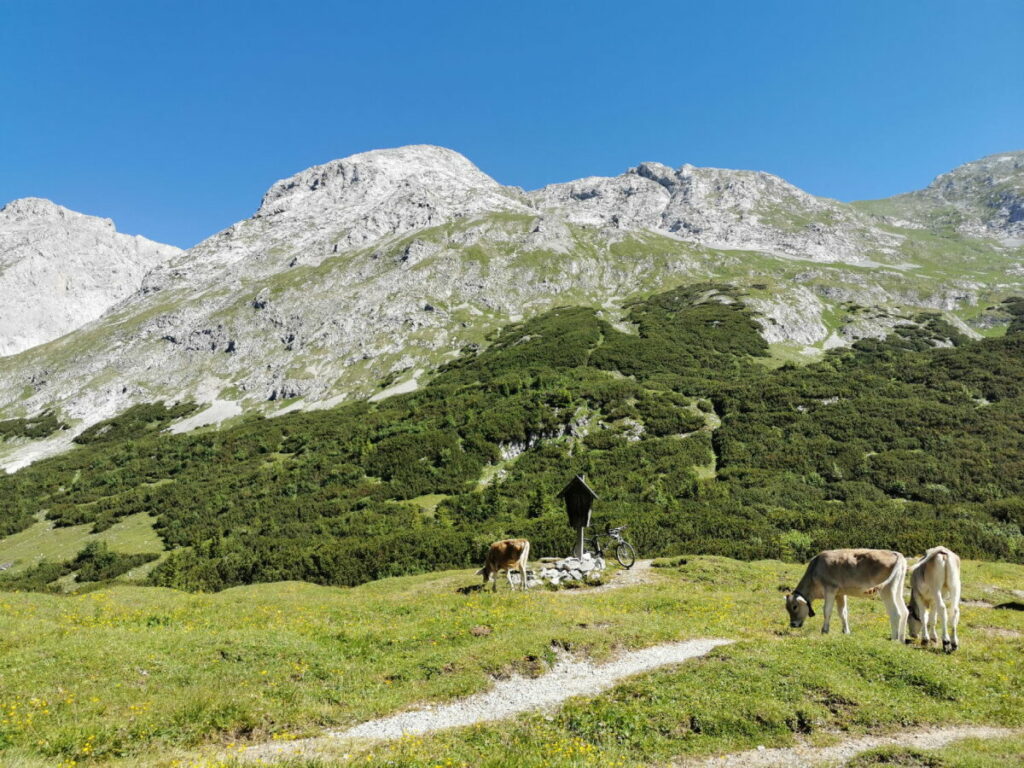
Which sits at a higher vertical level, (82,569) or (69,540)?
(69,540)

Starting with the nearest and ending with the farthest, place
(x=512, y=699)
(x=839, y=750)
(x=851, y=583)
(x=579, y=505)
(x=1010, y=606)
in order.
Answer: (x=839, y=750), (x=512, y=699), (x=851, y=583), (x=1010, y=606), (x=579, y=505)

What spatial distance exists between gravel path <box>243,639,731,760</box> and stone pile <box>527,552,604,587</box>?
11.4 meters

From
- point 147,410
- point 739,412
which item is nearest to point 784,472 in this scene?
point 739,412

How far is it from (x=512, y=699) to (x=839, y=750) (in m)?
6.37

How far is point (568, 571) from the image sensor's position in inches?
1059

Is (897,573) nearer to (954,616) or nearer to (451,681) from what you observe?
(954,616)

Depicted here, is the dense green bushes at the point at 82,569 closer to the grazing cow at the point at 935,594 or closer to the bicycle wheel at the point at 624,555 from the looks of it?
the bicycle wheel at the point at 624,555

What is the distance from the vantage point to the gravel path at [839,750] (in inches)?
331

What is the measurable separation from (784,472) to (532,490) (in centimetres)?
2455

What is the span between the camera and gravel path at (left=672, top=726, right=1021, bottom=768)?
841 centimetres

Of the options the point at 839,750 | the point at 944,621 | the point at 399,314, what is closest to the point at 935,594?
the point at 944,621

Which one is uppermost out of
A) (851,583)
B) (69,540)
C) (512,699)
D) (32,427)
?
(32,427)

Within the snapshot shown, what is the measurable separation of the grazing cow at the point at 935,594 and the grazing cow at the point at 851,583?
31cm

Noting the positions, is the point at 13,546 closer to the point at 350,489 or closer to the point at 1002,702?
the point at 350,489
